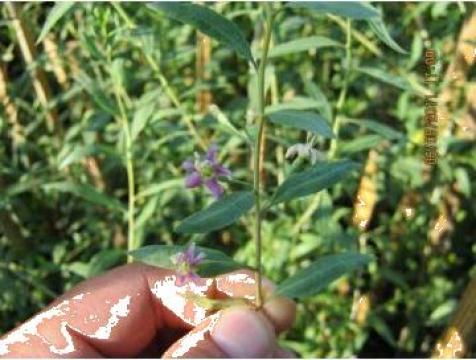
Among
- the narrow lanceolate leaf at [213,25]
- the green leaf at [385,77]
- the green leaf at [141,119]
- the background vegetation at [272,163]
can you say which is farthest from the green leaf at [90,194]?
the narrow lanceolate leaf at [213,25]

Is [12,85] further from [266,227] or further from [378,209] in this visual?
[378,209]

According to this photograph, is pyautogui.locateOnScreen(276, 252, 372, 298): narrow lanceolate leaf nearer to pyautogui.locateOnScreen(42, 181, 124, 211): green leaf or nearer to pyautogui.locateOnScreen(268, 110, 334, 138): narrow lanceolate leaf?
pyautogui.locateOnScreen(268, 110, 334, 138): narrow lanceolate leaf

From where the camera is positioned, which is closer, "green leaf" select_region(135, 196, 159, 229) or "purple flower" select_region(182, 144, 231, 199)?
"purple flower" select_region(182, 144, 231, 199)

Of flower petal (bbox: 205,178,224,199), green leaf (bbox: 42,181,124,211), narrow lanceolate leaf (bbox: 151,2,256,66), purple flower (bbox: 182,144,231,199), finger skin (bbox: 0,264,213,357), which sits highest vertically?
narrow lanceolate leaf (bbox: 151,2,256,66)

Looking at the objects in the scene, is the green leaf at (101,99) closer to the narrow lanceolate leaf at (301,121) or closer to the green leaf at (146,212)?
the green leaf at (146,212)
